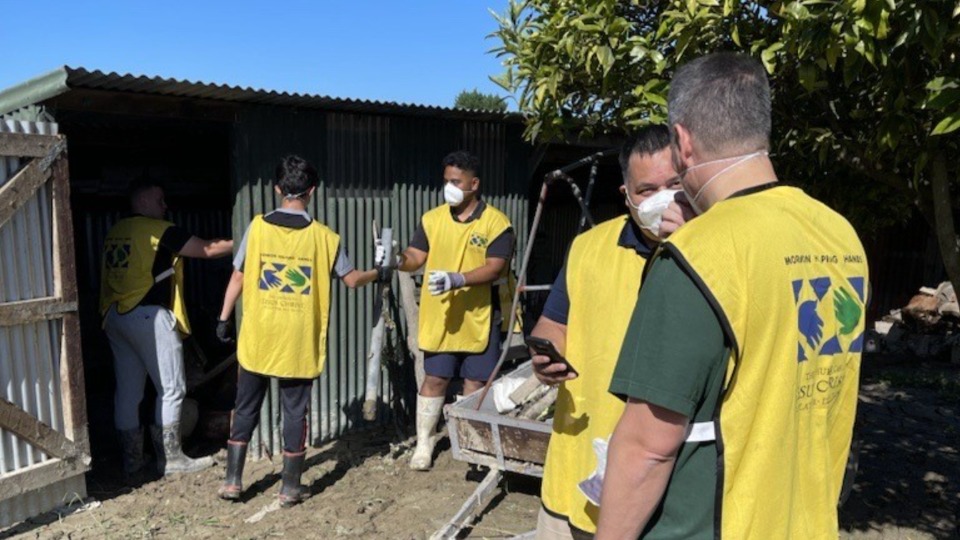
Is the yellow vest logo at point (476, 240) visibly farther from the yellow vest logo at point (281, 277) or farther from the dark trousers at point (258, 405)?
the dark trousers at point (258, 405)

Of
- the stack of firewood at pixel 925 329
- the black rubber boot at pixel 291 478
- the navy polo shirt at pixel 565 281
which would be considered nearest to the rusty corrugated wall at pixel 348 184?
the black rubber boot at pixel 291 478

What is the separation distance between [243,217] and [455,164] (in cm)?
159

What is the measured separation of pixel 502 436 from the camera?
441 cm

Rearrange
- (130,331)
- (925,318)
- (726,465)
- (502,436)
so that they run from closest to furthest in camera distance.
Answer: (726,465) → (502,436) → (130,331) → (925,318)

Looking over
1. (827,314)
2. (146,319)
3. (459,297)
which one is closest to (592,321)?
(827,314)

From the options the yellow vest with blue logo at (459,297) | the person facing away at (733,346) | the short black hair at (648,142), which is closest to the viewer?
the person facing away at (733,346)

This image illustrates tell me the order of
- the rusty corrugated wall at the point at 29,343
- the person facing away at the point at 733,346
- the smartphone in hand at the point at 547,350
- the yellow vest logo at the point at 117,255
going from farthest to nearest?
1. the yellow vest logo at the point at 117,255
2. the rusty corrugated wall at the point at 29,343
3. the smartphone in hand at the point at 547,350
4. the person facing away at the point at 733,346

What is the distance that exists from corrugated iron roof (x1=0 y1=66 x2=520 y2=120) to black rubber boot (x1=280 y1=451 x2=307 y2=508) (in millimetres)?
2430

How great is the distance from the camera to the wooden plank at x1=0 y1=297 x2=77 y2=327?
398cm

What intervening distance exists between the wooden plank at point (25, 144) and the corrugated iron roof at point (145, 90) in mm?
243

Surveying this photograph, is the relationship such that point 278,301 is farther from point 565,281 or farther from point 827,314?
point 827,314

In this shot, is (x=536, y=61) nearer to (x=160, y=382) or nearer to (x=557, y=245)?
(x=160, y=382)

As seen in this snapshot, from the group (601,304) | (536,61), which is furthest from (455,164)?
(601,304)

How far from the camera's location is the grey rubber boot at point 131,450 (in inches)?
197
